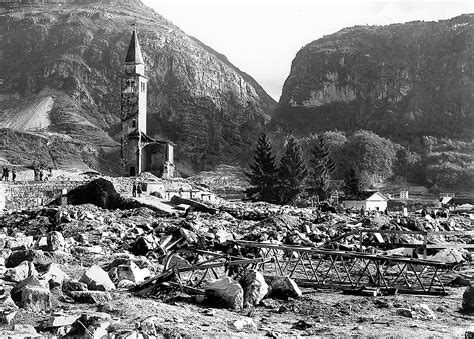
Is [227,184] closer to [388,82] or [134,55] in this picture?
[134,55]

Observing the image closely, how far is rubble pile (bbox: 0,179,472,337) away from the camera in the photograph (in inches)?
375

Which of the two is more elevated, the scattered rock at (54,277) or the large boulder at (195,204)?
the scattered rock at (54,277)

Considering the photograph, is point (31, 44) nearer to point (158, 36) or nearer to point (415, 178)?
point (158, 36)

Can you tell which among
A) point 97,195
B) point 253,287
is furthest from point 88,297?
point 97,195

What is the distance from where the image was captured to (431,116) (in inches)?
5359

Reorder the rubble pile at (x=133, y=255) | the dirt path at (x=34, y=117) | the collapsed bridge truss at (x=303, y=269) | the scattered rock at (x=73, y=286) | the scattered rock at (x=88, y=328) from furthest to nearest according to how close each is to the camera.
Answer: the dirt path at (x=34, y=117) < the collapsed bridge truss at (x=303, y=269) < the scattered rock at (x=73, y=286) < the rubble pile at (x=133, y=255) < the scattered rock at (x=88, y=328)

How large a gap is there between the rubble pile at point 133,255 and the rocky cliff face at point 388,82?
10995 cm

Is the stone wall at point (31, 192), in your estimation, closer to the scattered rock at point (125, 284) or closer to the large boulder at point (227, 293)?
the scattered rock at point (125, 284)

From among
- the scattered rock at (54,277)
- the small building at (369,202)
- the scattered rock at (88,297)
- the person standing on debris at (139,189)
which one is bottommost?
the small building at (369,202)

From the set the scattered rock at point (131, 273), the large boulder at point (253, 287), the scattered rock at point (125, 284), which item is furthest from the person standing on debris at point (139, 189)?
the large boulder at point (253, 287)

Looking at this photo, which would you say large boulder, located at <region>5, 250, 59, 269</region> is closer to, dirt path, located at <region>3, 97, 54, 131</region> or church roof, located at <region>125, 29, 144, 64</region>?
church roof, located at <region>125, 29, 144, 64</region>

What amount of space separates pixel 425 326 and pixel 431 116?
134 meters

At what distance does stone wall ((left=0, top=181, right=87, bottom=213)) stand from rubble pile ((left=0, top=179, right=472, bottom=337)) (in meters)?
7.14

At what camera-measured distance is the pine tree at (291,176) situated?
54312 mm
